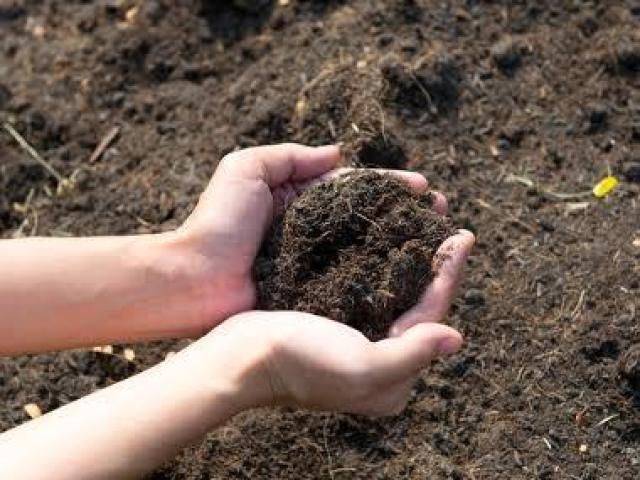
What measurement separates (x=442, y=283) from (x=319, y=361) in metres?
0.40

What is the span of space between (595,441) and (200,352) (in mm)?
998

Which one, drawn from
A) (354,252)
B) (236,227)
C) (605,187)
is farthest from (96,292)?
(605,187)

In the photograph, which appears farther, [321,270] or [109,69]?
[109,69]

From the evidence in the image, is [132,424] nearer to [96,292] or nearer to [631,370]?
[96,292]

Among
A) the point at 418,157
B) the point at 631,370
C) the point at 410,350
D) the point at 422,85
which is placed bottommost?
the point at 631,370

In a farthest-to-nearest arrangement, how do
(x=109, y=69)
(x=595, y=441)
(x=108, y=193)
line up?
1. (x=109, y=69)
2. (x=108, y=193)
3. (x=595, y=441)

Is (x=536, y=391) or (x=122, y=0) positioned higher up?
(x=122, y=0)

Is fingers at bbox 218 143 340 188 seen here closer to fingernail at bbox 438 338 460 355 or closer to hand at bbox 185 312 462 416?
hand at bbox 185 312 462 416

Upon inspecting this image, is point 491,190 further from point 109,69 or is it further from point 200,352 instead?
point 109,69

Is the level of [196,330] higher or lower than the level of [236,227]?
lower

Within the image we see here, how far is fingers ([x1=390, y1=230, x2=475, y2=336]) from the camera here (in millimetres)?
2094

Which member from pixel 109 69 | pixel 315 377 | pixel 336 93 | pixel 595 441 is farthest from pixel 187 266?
pixel 109 69

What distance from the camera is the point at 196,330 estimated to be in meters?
2.25

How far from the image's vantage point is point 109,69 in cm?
331
